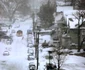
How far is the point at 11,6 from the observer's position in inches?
192

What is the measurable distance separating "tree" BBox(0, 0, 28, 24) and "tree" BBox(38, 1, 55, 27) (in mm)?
306

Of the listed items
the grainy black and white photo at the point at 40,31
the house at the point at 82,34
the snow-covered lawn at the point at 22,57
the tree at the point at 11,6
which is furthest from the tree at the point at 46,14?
the house at the point at 82,34

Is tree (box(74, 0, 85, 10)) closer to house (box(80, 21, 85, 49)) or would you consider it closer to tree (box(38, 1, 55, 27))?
house (box(80, 21, 85, 49))

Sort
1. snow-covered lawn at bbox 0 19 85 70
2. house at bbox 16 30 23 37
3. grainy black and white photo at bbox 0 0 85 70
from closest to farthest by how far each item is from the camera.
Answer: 1. snow-covered lawn at bbox 0 19 85 70
2. grainy black and white photo at bbox 0 0 85 70
3. house at bbox 16 30 23 37

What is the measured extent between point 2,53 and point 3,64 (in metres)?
0.20

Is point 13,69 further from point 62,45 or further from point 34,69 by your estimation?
point 62,45

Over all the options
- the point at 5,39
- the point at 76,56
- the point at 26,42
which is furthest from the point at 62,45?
the point at 5,39

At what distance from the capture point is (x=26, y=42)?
4.80m

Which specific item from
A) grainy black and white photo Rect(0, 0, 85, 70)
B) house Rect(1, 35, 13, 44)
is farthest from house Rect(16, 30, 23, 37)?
house Rect(1, 35, 13, 44)

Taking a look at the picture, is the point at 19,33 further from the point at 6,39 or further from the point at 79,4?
the point at 79,4

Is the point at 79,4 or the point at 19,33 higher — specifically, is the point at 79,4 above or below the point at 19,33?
above

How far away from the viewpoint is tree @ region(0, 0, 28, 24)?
486 centimetres

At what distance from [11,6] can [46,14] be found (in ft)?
1.92

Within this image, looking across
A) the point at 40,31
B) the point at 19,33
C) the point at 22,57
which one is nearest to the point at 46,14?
the point at 40,31
